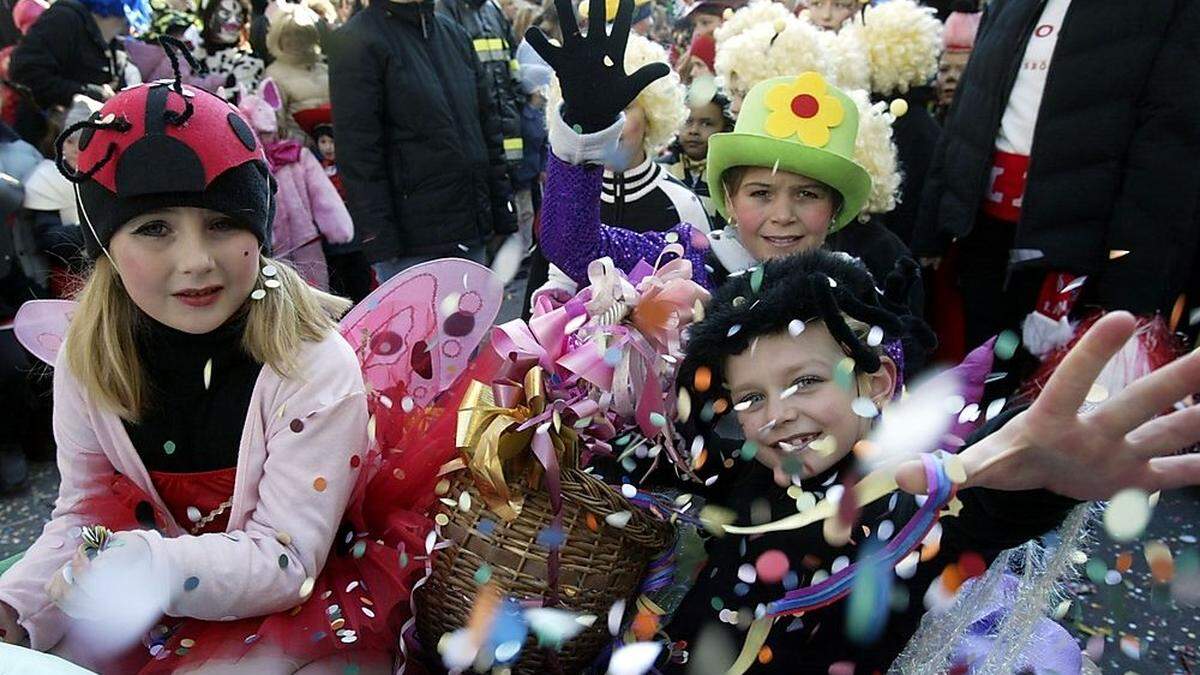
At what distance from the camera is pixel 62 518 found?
4.69 feet

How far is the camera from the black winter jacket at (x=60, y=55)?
3.73 m

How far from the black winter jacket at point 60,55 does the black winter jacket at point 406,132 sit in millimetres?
1586

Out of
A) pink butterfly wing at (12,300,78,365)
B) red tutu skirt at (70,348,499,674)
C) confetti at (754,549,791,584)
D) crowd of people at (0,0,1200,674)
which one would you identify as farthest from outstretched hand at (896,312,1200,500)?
pink butterfly wing at (12,300,78,365)

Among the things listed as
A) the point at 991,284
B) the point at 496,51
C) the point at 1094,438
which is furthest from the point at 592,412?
the point at 496,51

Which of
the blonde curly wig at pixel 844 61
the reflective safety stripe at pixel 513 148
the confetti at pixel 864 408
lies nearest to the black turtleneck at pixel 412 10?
the reflective safety stripe at pixel 513 148

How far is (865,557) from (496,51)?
3449mm

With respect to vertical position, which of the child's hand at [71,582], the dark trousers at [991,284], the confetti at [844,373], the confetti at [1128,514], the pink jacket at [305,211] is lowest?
the pink jacket at [305,211]

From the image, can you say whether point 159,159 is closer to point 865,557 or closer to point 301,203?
point 865,557

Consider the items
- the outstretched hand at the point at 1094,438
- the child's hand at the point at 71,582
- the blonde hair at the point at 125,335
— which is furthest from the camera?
the blonde hair at the point at 125,335

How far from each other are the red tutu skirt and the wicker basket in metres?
0.12

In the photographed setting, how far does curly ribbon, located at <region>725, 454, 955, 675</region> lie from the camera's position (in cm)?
88

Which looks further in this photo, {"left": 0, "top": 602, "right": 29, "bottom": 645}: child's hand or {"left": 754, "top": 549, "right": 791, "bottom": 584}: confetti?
{"left": 0, "top": 602, "right": 29, "bottom": 645}: child's hand

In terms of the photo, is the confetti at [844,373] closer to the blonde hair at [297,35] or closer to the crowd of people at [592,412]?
the crowd of people at [592,412]

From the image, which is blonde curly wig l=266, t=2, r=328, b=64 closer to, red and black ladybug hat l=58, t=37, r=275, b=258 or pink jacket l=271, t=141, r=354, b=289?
pink jacket l=271, t=141, r=354, b=289
